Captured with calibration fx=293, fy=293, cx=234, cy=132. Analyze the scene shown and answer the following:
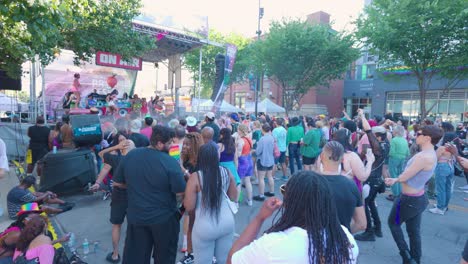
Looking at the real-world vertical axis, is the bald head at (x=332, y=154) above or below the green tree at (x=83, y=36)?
below

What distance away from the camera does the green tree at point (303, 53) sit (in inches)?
803

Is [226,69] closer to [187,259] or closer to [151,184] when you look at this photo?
[187,259]

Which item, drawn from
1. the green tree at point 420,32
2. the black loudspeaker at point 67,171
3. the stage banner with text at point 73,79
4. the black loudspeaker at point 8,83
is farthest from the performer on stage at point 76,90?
the green tree at point 420,32

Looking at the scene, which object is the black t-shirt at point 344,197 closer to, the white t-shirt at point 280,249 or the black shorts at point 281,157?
the white t-shirt at point 280,249

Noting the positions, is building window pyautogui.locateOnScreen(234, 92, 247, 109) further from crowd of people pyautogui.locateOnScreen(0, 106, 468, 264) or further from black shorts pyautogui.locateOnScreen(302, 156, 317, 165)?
crowd of people pyautogui.locateOnScreen(0, 106, 468, 264)

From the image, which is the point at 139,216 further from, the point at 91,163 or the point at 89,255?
the point at 91,163

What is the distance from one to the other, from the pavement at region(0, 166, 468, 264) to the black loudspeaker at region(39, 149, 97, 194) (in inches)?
14.0

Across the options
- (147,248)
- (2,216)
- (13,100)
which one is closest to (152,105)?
(13,100)

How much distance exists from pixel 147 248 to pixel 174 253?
0.89ft

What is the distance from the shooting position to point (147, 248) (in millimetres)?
2889

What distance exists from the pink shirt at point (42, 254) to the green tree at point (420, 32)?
45.5 ft

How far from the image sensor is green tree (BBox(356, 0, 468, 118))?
11836mm

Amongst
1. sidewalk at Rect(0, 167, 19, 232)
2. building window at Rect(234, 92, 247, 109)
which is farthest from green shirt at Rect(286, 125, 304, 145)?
building window at Rect(234, 92, 247, 109)

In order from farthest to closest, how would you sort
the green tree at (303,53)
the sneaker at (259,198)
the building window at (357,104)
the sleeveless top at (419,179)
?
the building window at (357,104), the green tree at (303,53), the sneaker at (259,198), the sleeveless top at (419,179)
